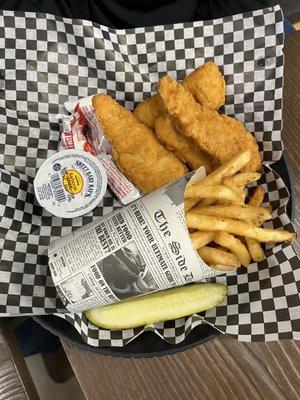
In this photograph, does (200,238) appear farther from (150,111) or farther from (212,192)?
(150,111)

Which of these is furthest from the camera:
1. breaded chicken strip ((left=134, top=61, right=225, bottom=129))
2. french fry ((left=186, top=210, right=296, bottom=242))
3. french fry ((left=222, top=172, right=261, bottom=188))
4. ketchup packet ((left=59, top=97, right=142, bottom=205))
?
ketchup packet ((left=59, top=97, right=142, bottom=205))

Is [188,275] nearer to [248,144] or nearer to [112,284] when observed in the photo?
[112,284]

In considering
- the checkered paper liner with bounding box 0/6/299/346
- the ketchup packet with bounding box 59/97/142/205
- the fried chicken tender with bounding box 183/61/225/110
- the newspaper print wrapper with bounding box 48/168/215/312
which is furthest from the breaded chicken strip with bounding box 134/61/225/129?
the newspaper print wrapper with bounding box 48/168/215/312

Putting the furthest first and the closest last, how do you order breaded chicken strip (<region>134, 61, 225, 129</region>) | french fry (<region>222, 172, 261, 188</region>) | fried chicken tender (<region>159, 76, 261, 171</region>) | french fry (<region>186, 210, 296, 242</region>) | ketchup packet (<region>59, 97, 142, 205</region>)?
ketchup packet (<region>59, 97, 142, 205</region>) → breaded chicken strip (<region>134, 61, 225, 129</region>) → fried chicken tender (<region>159, 76, 261, 171</region>) → french fry (<region>222, 172, 261, 188</region>) → french fry (<region>186, 210, 296, 242</region>)

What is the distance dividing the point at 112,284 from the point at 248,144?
0.74 metres

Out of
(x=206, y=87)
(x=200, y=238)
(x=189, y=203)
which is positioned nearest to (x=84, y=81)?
(x=206, y=87)

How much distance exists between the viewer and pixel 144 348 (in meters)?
1.53

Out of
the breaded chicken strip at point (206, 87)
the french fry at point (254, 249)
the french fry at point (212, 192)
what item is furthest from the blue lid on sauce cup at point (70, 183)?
the french fry at point (254, 249)

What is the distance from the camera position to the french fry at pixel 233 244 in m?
1.44

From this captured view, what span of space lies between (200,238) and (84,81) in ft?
3.04

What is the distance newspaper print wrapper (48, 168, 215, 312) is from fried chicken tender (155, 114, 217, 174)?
0.94ft

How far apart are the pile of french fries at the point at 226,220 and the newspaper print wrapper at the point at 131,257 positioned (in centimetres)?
5

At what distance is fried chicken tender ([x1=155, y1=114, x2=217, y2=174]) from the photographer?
1.73 meters

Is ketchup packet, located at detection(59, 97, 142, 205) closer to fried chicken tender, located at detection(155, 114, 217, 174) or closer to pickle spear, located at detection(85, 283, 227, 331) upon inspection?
fried chicken tender, located at detection(155, 114, 217, 174)
